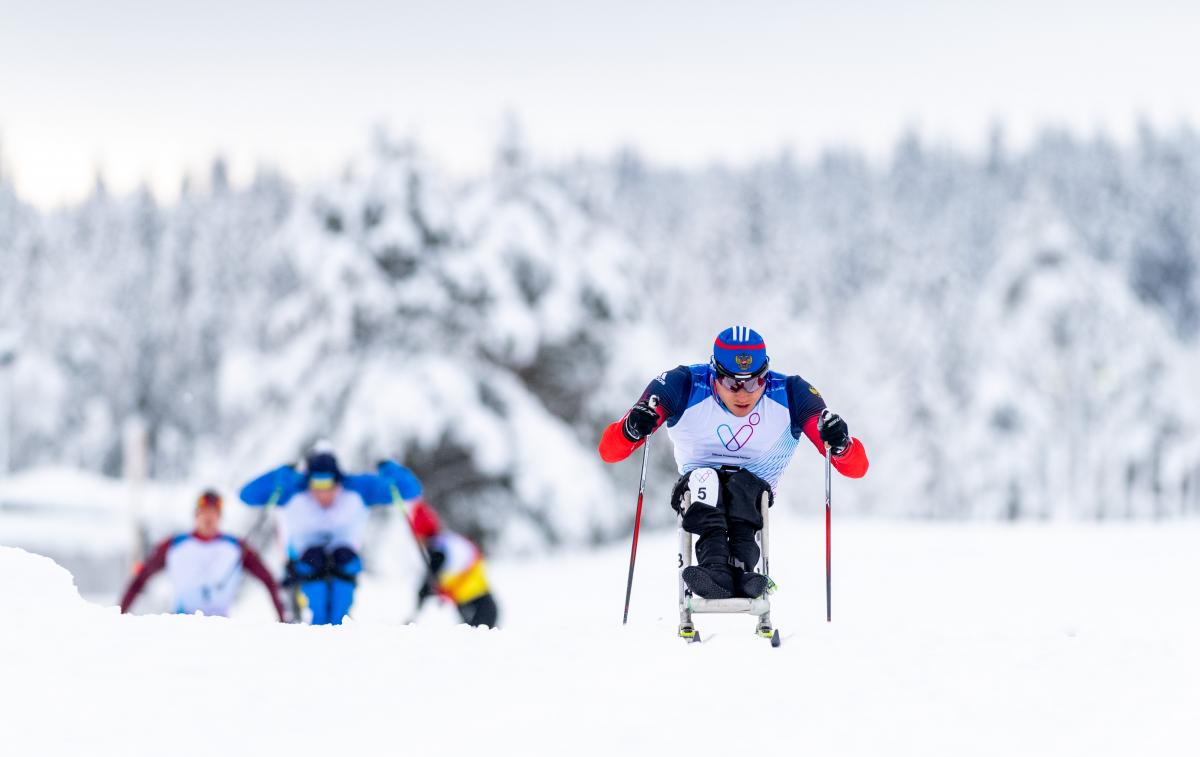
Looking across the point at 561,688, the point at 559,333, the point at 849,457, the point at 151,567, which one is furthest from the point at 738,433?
the point at 559,333

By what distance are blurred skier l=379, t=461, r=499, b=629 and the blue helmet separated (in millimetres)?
3502

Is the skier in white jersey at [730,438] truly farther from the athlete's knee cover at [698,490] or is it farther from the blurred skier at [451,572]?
the blurred skier at [451,572]

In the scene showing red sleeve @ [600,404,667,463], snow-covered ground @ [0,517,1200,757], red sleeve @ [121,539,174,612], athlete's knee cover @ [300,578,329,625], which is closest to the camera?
Result: snow-covered ground @ [0,517,1200,757]

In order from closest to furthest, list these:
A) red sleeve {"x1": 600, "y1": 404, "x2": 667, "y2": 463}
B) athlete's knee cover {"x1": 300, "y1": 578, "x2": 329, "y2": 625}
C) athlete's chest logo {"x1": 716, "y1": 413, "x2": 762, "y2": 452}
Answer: red sleeve {"x1": 600, "y1": 404, "x2": 667, "y2": 463}
athlete's chest logo {"x1": 716, "y1": 413, "x2": 762, "y2": 452}
athlete's knee cover {"x1": 300, "y1": 578, "x2": 329, "y2": 625}

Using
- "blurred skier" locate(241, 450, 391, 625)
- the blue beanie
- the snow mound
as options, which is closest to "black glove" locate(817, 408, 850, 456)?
the snow mound

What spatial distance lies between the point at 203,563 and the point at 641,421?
13.8 ft

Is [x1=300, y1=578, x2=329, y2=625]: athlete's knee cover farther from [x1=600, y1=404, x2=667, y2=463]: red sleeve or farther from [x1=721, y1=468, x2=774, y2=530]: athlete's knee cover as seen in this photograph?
[x1=721, y1=468, x2=774, y2=530]: athlete's knee cover

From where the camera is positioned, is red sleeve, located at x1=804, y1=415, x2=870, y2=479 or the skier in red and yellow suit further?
the skier in red and yellow suit

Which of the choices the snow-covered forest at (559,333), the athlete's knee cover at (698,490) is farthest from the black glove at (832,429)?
the snow-covered forest at (559,333)

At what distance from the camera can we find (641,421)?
5570mm

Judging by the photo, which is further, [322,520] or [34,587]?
[322,520]

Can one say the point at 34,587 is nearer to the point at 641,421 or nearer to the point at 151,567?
the point at 641,421

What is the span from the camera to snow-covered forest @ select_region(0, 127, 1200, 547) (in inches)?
817

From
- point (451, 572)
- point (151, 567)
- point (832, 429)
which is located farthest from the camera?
point (451, 572)
